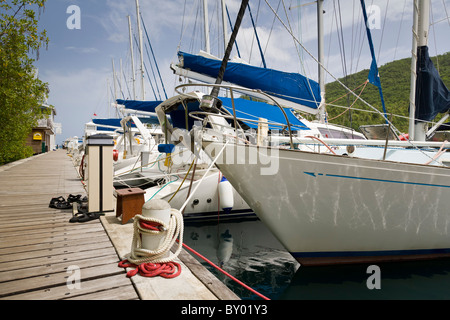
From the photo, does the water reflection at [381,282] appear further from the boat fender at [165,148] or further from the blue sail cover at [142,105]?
the blue sail cover at [142,105]

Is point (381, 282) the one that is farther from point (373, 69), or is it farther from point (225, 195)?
point (373, 69)

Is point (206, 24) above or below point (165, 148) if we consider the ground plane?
above

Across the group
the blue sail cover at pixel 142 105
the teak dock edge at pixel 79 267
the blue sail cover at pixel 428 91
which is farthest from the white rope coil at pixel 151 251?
the blue sail cover at pixel 142 105

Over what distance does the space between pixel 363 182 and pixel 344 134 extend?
707cm

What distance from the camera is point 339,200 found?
3.15m

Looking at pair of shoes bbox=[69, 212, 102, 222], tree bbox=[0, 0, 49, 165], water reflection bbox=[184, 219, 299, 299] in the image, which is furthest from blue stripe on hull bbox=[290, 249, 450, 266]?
tree bbox=[0, 0, 49, 165]

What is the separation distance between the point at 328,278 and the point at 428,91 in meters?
4.85

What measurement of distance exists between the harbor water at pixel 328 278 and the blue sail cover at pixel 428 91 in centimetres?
337

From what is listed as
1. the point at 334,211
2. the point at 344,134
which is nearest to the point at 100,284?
the point at 334,211

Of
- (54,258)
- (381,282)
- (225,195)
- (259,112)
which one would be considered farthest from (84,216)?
(259,112)

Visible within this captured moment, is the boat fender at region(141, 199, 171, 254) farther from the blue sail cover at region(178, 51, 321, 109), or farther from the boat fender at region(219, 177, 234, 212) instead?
the blue sail cover at region(178, 51, 321, 109)

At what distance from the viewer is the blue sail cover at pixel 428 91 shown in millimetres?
5650
